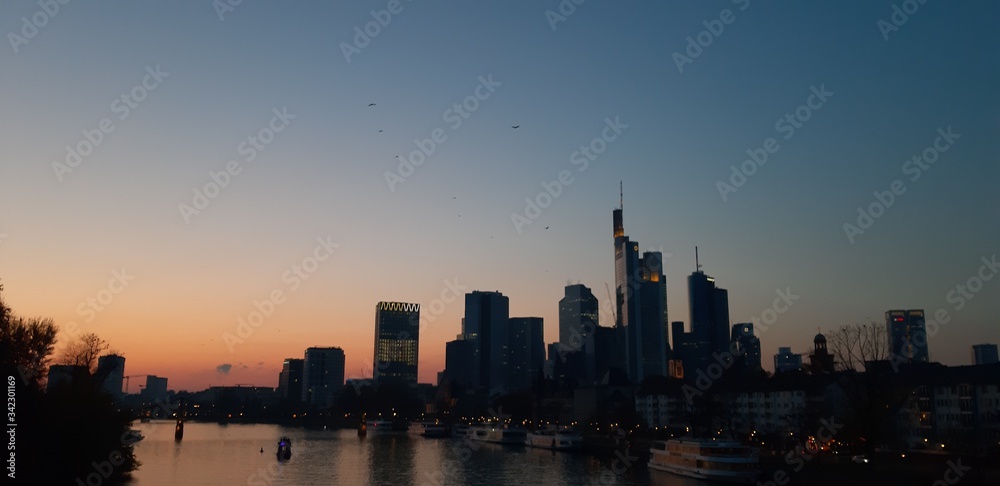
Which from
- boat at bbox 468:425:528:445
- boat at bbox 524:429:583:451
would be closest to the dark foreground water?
boat at bbox 524:429:583:451

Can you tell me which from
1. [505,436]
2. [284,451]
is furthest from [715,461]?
[505,436]

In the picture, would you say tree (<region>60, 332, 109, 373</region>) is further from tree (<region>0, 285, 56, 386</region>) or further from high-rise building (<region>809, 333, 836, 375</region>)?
high-rise building (<region>809, 333, 836, 375</region>)

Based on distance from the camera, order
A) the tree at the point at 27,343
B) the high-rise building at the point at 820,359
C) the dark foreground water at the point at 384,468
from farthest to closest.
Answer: the high-rise building at the point at 820,359
the dark foreground water at the point at 384,468
the tree at the point at 27,343

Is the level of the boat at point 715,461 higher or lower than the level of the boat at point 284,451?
higher

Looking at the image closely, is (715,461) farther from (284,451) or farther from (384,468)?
(284,451)

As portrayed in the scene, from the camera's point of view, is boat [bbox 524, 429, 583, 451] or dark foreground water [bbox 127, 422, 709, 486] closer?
dark foreground water [bbox 127, 422, 709, 486]

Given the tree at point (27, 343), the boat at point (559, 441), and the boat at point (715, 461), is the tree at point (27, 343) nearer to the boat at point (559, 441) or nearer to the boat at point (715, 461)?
the boat at point (715, 461)

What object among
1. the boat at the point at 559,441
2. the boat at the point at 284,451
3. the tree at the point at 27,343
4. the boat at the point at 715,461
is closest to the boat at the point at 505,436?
the boat at the point at 559,441
